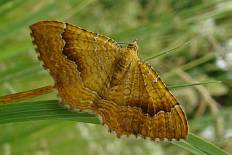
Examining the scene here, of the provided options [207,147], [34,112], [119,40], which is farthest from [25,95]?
[119,40]

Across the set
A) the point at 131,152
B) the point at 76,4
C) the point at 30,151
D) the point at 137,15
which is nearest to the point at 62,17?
the point at 76,4

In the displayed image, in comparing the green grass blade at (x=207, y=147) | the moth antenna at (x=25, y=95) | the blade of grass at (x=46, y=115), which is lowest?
the green grass blade at (x=207, y=147)

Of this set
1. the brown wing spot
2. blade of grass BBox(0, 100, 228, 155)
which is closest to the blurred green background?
the brown wing spot

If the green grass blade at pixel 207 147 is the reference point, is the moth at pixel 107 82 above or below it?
above

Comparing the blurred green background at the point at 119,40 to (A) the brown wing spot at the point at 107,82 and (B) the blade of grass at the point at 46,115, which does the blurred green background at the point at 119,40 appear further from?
(B) the blade of grass at the point at 46,115

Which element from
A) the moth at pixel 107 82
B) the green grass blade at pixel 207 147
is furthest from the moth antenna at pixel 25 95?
the green grass blade at pixel 207 147

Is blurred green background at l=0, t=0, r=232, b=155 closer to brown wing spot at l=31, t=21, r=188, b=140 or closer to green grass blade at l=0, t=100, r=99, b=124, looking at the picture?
brown wing spot at l=31, t=21, r=188, b=140
